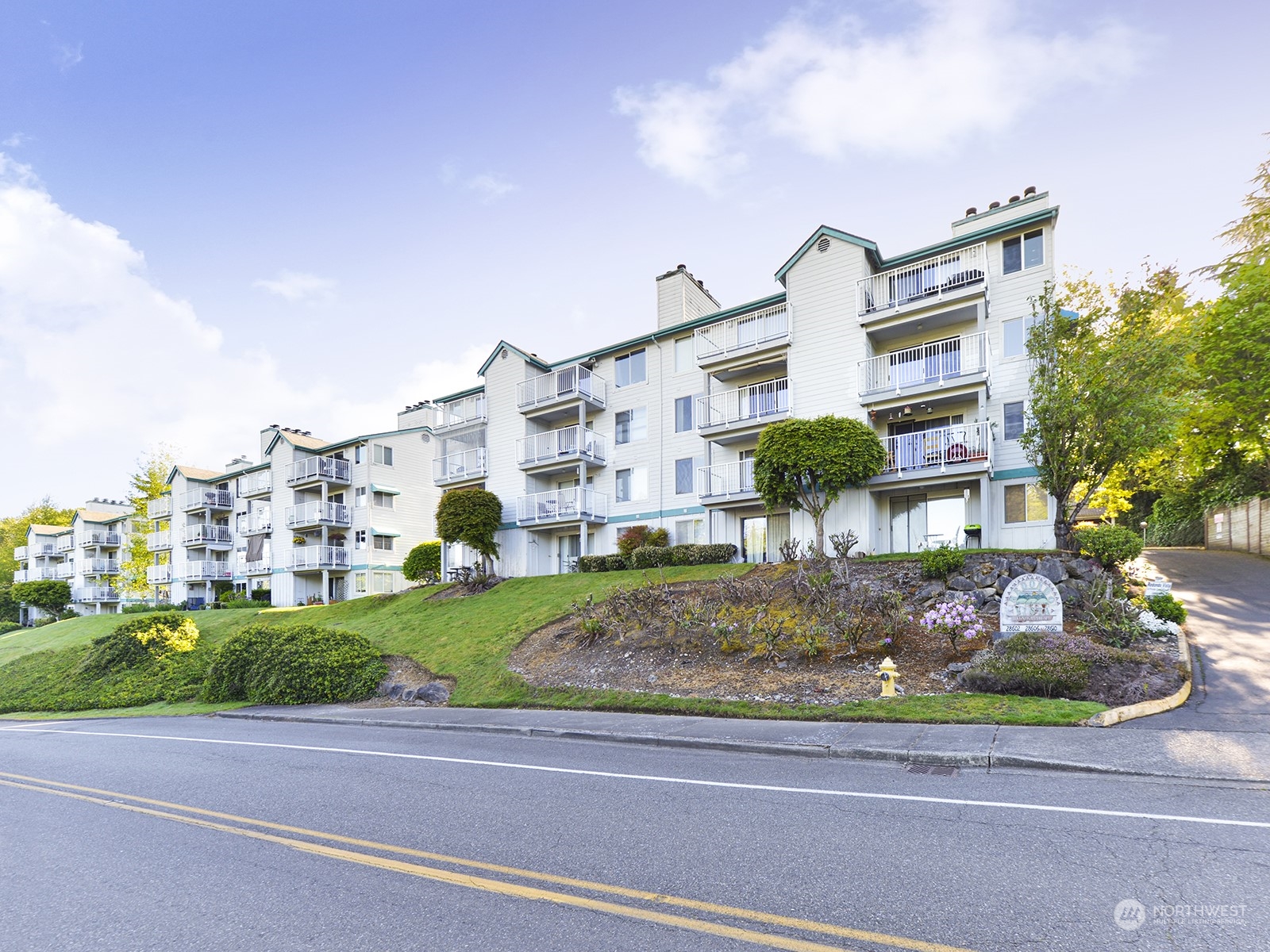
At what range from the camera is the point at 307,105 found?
17219mm

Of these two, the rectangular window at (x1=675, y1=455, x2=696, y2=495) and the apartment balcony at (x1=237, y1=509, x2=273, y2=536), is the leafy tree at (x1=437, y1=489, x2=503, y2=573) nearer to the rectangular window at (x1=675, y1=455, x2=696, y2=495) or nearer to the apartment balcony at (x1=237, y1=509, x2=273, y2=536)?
the rectangular window at (x1=675, y1=455, x2=696, y2=495)

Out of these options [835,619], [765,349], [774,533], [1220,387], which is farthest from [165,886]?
[1220,387]

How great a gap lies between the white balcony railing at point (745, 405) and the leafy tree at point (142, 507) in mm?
43382

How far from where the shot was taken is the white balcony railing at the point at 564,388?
93.9 ft

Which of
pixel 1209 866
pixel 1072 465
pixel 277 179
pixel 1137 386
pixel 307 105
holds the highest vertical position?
pixel 307 105

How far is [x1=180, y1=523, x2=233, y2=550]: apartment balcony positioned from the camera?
50.3 meters

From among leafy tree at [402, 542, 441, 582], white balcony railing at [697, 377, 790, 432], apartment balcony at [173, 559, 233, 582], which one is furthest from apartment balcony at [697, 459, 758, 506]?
apartment balcony at [173, 559, 233, 582]

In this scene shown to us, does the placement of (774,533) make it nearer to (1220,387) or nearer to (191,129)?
(1220,387)

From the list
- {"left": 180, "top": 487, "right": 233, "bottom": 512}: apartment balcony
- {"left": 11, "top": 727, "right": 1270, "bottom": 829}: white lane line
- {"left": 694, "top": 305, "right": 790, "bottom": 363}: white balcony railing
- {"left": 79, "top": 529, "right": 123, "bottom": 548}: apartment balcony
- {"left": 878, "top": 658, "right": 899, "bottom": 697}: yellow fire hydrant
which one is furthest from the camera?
{"left": 79, "top": 529, "right": 123, "bottom": 548}: apartment balcony

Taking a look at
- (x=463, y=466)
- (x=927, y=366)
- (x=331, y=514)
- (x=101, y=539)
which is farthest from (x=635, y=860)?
(x=101, y=539)

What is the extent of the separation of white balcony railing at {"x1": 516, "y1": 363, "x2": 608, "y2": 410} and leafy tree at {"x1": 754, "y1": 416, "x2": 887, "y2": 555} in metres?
10.1

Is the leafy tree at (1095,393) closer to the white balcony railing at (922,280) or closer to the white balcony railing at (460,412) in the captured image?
the white balcony railing at (922,280)

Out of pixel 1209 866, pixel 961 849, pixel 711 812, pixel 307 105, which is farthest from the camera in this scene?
pixel 307 105

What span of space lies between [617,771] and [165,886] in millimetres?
4332
